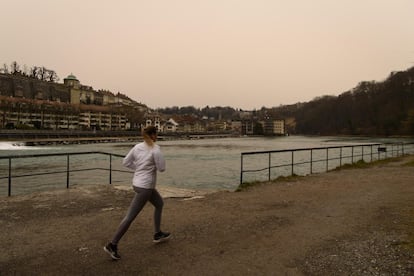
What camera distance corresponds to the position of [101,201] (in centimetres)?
848

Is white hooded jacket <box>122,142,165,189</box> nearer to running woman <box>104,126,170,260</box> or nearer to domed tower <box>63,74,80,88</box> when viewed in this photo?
running woman <box>104,126,170,260</box>

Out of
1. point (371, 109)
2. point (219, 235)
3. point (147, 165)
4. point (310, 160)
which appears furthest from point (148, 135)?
point (371, 109)

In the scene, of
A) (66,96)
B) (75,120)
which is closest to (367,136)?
(75,120)

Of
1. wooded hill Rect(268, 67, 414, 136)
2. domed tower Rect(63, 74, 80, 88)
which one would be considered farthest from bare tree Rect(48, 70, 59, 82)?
wooded hill Rect(268, 67, 414, 136)

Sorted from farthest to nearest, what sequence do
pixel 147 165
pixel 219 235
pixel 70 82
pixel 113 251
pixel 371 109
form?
pixel 70 82
pixel 371 109
pixel 219 235
pixel 147 165
pixel 113 251

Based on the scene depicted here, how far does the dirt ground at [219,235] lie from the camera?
4395 mm

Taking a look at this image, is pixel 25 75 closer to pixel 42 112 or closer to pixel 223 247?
pixel 42 112

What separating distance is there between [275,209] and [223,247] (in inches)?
113

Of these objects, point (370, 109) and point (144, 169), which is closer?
point (144, 169)

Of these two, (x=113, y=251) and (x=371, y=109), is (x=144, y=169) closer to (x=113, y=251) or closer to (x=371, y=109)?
(x=113, y=251)

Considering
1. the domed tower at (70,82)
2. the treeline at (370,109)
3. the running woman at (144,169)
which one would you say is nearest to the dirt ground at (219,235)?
the running woman at (144,169)

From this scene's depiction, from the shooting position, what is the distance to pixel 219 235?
5695 millimetres

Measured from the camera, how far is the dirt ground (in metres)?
4.39

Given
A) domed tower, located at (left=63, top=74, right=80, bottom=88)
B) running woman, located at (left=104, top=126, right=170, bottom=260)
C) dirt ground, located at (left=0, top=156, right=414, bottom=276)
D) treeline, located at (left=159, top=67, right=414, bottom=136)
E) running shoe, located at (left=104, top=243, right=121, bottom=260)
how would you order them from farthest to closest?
domed tower, located at (left=63, top=74, right=80, bottom=88) → treeline, located at (left=159, top=67, right=414, bottom=136) → running woman, located at (left=104, top=126, right=170, bottom=260) → running shoe, located at (left=104, top=243, right=121, bottom=260) → dirt ground, located at (left=0, top=156, right=414, bottom=276)
